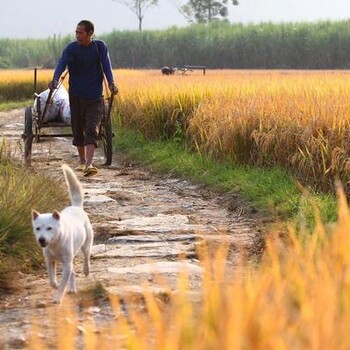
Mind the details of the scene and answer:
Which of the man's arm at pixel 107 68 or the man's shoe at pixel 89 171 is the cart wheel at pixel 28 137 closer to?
the man's shoe at pixel 89 171

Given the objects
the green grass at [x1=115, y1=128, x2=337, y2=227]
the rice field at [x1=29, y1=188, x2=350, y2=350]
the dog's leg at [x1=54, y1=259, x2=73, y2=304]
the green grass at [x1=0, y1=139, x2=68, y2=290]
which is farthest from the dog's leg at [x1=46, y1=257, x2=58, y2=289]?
the rice field at [x1=29, y1=188, x2=350, y2=350]

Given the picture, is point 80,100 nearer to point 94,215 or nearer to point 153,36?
point 94,215

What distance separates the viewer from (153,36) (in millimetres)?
68062

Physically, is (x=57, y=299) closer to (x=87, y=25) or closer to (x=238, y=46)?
(x=87, y=25)

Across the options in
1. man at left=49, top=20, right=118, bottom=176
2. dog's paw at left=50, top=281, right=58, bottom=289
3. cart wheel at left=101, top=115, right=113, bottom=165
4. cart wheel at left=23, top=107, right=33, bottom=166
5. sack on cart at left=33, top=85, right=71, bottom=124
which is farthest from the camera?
sack on cart at left=33, top=85, right=71, bottom=124

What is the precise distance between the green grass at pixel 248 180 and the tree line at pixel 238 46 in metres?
43.6

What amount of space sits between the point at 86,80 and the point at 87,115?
0.44 meters

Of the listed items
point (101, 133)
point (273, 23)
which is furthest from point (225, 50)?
point (101, 133)

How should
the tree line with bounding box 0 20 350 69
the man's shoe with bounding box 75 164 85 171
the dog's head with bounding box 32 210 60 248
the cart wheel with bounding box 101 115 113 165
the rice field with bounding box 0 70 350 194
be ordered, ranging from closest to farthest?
the dog's head with bounding box 32 210 60 248 < the rice field with bounding box 0 70 350 194 < the man's shoe with bounding box 75 164 85 171 < the cart wheel with bounding box 101 115 113 165 < the tree line with bounding box 0 20 350 69

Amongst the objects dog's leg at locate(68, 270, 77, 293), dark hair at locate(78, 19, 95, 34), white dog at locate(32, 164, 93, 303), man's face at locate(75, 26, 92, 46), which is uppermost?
dark hair at locate(78, 19, 95, 34)

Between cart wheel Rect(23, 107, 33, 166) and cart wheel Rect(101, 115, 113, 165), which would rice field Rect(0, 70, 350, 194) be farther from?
cart wheel Rect(23, 107, 33, 166)

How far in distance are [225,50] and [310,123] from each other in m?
52.8

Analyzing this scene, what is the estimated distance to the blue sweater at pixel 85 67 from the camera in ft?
36.8

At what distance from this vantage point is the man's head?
435 inches
